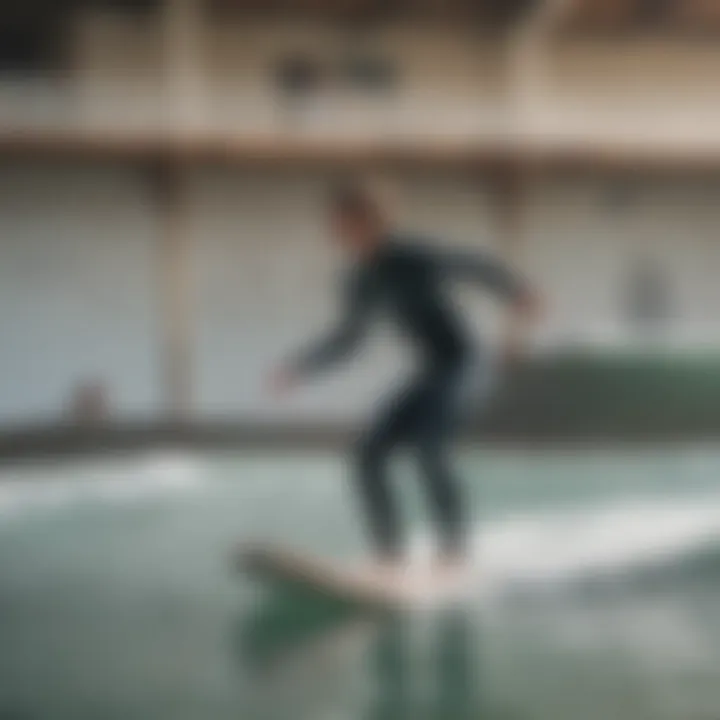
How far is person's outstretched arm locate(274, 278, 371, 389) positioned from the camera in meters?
1.09

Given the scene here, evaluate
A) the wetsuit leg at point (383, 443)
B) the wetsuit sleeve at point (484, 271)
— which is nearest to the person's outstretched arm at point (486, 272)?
the wetsuit sleeve at point (484, 271)

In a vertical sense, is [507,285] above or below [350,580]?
above

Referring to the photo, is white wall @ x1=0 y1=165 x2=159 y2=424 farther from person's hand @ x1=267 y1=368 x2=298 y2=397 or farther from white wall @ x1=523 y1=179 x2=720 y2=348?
white wall @ x1=523 y1=179 x2=720 y2=348

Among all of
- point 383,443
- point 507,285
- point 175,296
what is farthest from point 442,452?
point 175,296

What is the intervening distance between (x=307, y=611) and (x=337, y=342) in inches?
9.1

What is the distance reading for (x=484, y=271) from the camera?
1098mm

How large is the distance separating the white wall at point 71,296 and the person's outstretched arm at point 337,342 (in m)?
0.12

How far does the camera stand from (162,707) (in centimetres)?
103

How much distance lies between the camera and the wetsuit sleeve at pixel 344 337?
1089 millimetres

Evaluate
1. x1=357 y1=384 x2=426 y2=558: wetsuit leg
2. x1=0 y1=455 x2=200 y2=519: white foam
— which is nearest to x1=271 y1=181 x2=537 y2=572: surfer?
x1=357 y1=384 x2=426 y2=558: wetsuit leg

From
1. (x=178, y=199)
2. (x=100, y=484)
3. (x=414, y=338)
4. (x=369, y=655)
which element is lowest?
(x=369, y=655)

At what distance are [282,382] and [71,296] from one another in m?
0.20

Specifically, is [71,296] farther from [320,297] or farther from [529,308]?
[529,308]

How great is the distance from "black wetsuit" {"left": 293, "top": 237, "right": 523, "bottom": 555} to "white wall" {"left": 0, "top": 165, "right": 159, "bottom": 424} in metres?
0.15
